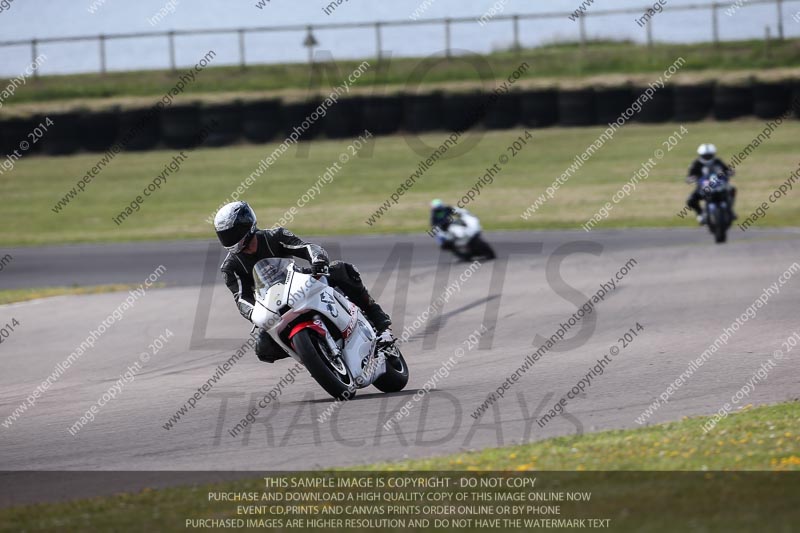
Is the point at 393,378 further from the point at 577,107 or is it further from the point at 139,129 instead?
the point at 139,129

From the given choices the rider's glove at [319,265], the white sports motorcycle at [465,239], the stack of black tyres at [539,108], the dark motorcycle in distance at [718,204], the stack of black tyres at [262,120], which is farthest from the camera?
the stack of black tyres at [262,120]

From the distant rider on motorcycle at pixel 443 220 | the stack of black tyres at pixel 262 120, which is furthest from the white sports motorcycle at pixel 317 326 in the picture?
the stack of black tyres at pixel 262 120

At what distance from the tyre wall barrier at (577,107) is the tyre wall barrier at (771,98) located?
14.2ft

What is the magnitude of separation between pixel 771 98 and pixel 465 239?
52.1 feet

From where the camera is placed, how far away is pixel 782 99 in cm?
3155

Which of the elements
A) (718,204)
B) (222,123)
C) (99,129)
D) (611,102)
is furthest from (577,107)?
(718,204)

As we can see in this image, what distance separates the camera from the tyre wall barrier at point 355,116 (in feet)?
107

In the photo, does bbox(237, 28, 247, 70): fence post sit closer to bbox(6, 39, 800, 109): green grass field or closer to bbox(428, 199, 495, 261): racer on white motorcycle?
bbox(6, 39, 800, 109): green grass field

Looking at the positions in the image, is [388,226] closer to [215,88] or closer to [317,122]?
[317,122]

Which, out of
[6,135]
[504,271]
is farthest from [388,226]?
[6,135]

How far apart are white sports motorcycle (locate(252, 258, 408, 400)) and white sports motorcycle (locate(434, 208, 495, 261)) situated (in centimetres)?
1006

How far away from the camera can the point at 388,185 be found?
32.2 meters

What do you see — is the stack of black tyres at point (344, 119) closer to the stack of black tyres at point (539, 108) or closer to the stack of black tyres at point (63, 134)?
the stack of black tyres at point (539, 108)

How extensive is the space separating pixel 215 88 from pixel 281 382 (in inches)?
1150
